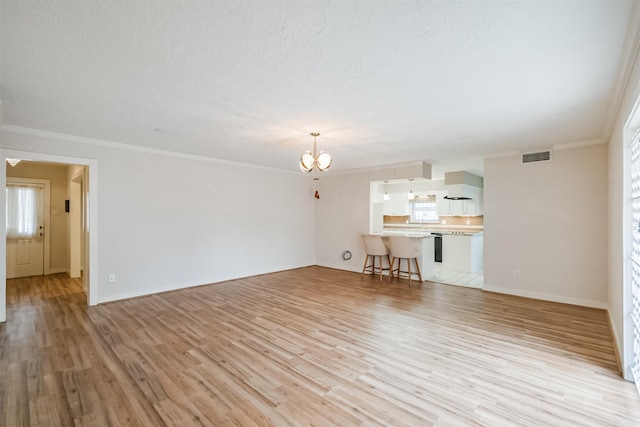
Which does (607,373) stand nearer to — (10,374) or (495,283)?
(495,283)

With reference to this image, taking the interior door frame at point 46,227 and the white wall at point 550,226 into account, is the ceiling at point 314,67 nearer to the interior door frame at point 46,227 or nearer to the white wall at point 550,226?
the white wall at point 550,226

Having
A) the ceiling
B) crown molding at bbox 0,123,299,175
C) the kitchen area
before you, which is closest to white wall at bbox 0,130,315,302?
crown molding at bbox 0,123,299,175

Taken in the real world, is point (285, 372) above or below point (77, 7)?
below

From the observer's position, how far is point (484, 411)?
1.98 m

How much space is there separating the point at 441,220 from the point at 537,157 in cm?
443

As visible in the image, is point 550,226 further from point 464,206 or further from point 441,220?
A: point 441,220

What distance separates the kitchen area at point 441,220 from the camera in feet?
20.7

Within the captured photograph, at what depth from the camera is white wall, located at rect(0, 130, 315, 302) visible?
4480 mm

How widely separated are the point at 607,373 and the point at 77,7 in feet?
15.7

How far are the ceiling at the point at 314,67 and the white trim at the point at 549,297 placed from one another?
8.25ft

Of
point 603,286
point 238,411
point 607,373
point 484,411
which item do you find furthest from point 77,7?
point 603,286

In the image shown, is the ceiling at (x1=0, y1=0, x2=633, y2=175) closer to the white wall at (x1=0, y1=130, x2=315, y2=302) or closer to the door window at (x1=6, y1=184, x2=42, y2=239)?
the white wall at (x1=0, y1=130, x2=315, y2=302)

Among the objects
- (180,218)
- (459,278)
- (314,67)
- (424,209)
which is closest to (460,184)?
(424,209)

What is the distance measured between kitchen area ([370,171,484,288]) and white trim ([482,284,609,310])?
1.37 feet
